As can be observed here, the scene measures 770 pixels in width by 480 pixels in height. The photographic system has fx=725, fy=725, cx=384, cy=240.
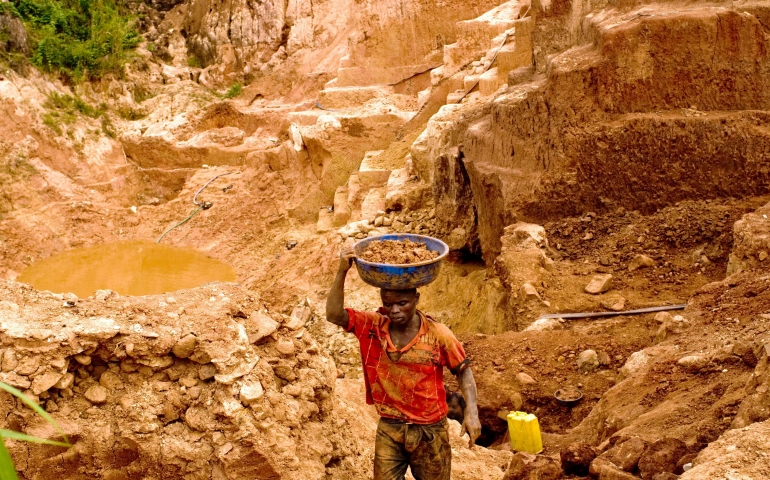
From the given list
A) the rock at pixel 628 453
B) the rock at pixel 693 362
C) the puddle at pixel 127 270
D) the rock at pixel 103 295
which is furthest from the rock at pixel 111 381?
the puddle at pixel 127 270

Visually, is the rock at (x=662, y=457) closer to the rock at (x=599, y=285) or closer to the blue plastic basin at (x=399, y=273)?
the blue plastic basin at (x=399, y=273)

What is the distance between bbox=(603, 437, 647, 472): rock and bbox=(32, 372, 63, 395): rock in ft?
8.43

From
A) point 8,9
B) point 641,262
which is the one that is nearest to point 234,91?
point 8,9

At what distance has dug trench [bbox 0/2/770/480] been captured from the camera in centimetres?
337

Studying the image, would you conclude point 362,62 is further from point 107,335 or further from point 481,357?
point 107,335

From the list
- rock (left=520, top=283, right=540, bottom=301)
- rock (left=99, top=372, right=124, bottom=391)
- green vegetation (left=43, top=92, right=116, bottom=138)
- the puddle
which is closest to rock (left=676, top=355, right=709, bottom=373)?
rock (left=520, top=283, right=540, bottom=301)

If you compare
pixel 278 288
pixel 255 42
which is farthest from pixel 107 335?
pixel 255 42

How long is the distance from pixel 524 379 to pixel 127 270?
10445mm

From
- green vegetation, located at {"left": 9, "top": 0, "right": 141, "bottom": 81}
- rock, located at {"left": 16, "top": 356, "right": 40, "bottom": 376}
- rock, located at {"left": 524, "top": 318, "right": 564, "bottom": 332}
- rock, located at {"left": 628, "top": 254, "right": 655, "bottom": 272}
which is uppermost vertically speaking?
green vegetation, located at {"left": 9, "top": 0, "right": 141, "bottom": 81}

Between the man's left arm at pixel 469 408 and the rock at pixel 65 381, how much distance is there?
5.87ft

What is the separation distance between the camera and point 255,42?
2161 cm

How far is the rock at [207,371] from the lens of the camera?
11.2 feet

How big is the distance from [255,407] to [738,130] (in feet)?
17.5

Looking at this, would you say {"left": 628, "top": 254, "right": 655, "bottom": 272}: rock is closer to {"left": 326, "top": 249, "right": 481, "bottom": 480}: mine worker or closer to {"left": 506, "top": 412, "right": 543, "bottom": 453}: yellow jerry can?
{"left": 506, "top": 412, "right": 543, "bottom": 453}: yellow jerry can
